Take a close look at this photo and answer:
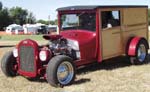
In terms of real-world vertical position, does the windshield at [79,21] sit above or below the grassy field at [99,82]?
above

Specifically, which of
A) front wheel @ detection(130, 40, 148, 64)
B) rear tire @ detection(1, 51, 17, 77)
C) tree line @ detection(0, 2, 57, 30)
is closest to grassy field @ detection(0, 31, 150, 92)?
rear tire @ detection(1, 51, 17, 77)

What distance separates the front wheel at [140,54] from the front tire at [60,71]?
303 centimetres

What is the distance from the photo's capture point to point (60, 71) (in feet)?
27.9

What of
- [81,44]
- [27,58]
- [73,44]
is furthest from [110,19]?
[27,58]

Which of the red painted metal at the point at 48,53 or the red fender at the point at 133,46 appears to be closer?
the red painted metal at the point at 48,53

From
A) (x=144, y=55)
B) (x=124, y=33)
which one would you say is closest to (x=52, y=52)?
(x=124, y=33)

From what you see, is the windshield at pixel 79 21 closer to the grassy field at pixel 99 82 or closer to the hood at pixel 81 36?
the hood at pixel 81 36

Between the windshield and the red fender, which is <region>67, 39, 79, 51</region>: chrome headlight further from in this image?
the red fender

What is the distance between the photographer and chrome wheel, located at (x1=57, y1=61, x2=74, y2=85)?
8.47 m

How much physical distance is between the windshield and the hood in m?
0.16

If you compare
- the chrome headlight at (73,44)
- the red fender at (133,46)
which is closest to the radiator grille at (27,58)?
the chrome headlight at (73,44)

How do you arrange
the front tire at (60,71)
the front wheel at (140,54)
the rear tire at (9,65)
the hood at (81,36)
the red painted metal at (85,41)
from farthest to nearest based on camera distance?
the front wheel at (140,54) → the hood at (81,36) → the red painted metal at (85,41) → the rear tire at (9,65) → the front tire at (60,71)

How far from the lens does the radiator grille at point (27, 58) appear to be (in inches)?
345

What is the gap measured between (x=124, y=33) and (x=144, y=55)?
3.79 ft
